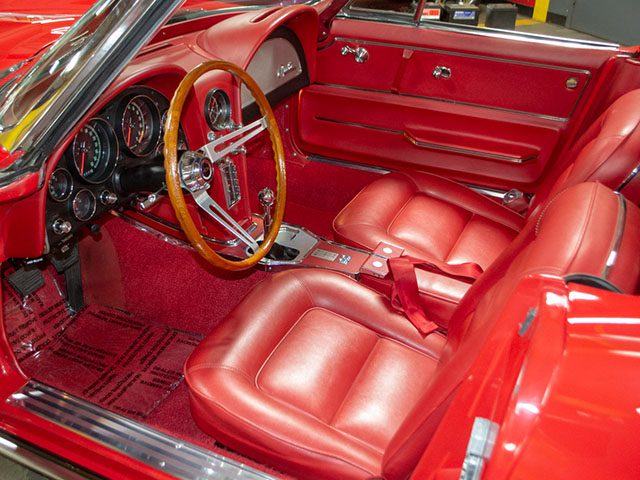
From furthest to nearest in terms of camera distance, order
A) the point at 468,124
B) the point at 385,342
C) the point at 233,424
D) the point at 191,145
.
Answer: the point at 468,124 → the point at 191,145 → the point at 385,342 → the point at 233,424

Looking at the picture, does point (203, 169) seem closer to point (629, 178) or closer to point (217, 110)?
point (217, 110)

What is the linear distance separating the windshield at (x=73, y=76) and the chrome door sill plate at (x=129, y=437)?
0.57m

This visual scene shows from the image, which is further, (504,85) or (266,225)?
(504,85)

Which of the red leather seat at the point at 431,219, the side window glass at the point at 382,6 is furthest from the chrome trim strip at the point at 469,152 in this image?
the side window glass at the point at 382,6

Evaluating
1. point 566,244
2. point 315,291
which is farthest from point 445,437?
point 315,291

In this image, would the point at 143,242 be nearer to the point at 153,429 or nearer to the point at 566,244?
the point at 153,429

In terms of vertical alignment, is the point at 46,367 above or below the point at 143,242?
below

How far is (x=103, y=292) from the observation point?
2.14 meters

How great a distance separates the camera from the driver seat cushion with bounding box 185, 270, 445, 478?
125 cm

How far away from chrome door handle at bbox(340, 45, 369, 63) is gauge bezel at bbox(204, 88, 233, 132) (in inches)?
28.4

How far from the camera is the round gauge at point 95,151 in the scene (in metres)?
1.52

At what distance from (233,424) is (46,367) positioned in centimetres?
95

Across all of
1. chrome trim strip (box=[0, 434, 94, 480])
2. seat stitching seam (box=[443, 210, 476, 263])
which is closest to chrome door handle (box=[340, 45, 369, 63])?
seat stitching seam (box=[443, 210, 476, 263])

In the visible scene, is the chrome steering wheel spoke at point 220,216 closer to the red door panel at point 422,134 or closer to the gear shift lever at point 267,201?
the gear shift lever at point 267,201
